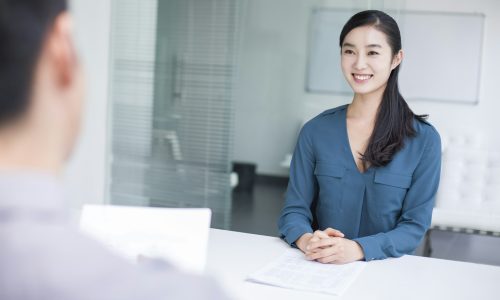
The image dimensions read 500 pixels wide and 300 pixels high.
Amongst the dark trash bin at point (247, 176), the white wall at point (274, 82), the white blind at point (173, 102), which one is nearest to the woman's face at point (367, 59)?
the white wall at point (274, 82)

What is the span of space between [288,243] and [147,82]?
246cm

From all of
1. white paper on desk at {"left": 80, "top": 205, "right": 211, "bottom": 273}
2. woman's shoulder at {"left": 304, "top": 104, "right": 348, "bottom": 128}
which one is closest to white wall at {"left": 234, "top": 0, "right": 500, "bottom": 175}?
woman's shoulder at {"left": 304, "top": 104, "right": 348, "bottom": 128}

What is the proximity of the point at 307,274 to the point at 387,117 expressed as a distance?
0.73m

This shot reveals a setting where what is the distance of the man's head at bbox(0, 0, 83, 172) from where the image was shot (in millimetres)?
431

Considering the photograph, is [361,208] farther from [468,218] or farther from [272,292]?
[468,218]

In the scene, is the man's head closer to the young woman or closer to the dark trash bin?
the young woman

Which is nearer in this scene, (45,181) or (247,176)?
(45,181)

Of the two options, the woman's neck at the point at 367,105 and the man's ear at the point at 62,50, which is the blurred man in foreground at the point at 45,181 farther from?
the woman's neck at the point at 367,105

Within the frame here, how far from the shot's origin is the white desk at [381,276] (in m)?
1.45

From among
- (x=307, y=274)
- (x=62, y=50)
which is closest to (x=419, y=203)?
(x=307, y=274)

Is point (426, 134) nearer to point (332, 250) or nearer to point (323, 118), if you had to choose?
point (323, 118)

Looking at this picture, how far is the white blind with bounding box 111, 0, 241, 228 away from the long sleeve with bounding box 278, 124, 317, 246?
181 cm

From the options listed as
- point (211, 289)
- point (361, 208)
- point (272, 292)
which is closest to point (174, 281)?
point (211, 289)

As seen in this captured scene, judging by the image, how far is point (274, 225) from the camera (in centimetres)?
480
